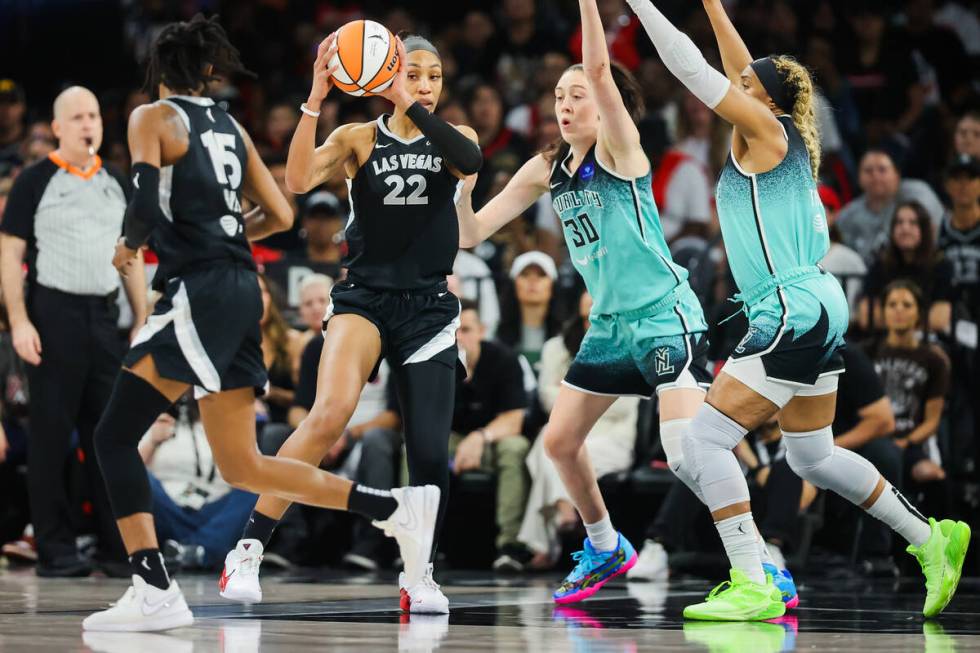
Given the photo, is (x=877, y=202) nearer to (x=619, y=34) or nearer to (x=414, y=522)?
(x=619, y=34)

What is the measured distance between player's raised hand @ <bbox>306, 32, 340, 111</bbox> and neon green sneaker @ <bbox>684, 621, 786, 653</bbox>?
244cm

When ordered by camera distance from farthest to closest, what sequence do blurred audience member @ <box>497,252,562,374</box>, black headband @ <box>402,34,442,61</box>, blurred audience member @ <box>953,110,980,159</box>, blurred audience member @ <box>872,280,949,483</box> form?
blurred audience member @ <box>953,110,980,159</box> < blurred audience member @ <box>497,252,562,374</box> < blurred audience member @ <box>872,280,949,483</box> < black headband @ <box>402,34,442,61</box>

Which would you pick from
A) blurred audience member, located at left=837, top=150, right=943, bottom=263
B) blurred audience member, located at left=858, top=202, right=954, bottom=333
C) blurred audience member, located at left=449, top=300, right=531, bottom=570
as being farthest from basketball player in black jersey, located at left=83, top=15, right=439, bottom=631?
blurred audience member, located at left=837, top=150, right=943, bottom=263

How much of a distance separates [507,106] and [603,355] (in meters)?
7.37

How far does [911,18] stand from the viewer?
43.5 ft

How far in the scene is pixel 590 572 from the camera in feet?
22.4

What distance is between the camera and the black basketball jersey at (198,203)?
17.9ft

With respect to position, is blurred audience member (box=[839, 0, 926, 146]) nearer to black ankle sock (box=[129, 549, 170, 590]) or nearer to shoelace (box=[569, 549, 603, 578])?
shoelace (box=[569, 549, 603, 578])

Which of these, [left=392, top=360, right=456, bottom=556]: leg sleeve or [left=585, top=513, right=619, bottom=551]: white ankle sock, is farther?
[left=585, top=513, right=619, bottom=551]: white ankle sock

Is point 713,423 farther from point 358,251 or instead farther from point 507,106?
point 507,106

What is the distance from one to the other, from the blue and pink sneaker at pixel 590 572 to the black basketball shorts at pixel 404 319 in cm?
124

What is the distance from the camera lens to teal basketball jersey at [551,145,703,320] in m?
6.49

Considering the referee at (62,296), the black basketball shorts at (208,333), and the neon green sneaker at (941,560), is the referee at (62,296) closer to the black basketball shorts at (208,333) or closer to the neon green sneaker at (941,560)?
the black basketball shorts at (208,333)

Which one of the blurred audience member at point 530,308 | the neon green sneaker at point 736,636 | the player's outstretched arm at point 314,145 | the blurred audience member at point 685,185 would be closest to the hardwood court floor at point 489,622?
the neon green sneaker at point 736,636
